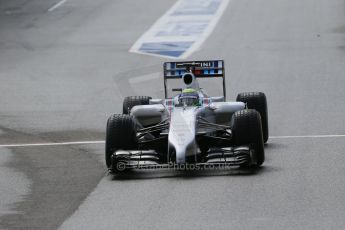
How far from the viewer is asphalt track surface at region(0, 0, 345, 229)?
611 inches

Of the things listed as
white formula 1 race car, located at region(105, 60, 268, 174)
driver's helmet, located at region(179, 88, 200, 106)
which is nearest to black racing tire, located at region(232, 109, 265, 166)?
white formula 1 race car, located at region(105, 60, 268, 174)

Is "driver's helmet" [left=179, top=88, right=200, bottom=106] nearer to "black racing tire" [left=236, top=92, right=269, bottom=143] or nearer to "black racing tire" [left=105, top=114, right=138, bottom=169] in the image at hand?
"black racing tire" [left=105, top=114, right=138, bottom=169]

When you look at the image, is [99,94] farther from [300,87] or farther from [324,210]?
[324,210]

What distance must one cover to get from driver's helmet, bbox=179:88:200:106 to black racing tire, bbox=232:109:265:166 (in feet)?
3.81

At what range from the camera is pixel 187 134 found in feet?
59.8

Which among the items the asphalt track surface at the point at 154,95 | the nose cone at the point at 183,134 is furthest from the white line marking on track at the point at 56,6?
the nose cone at the point at 183,134

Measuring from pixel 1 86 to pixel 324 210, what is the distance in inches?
673

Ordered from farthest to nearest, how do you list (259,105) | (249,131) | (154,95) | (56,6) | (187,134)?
(56,6)
(154,95)
(259,105)
(249,131)
(187,134)

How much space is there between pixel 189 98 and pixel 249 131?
1608mm

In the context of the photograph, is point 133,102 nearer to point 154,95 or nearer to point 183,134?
point 183,134

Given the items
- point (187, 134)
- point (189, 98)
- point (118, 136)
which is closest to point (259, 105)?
point (189, 98)

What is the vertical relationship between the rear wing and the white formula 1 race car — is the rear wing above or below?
above

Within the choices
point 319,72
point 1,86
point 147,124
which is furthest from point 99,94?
point 147,124

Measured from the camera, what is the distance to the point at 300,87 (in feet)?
94.5
